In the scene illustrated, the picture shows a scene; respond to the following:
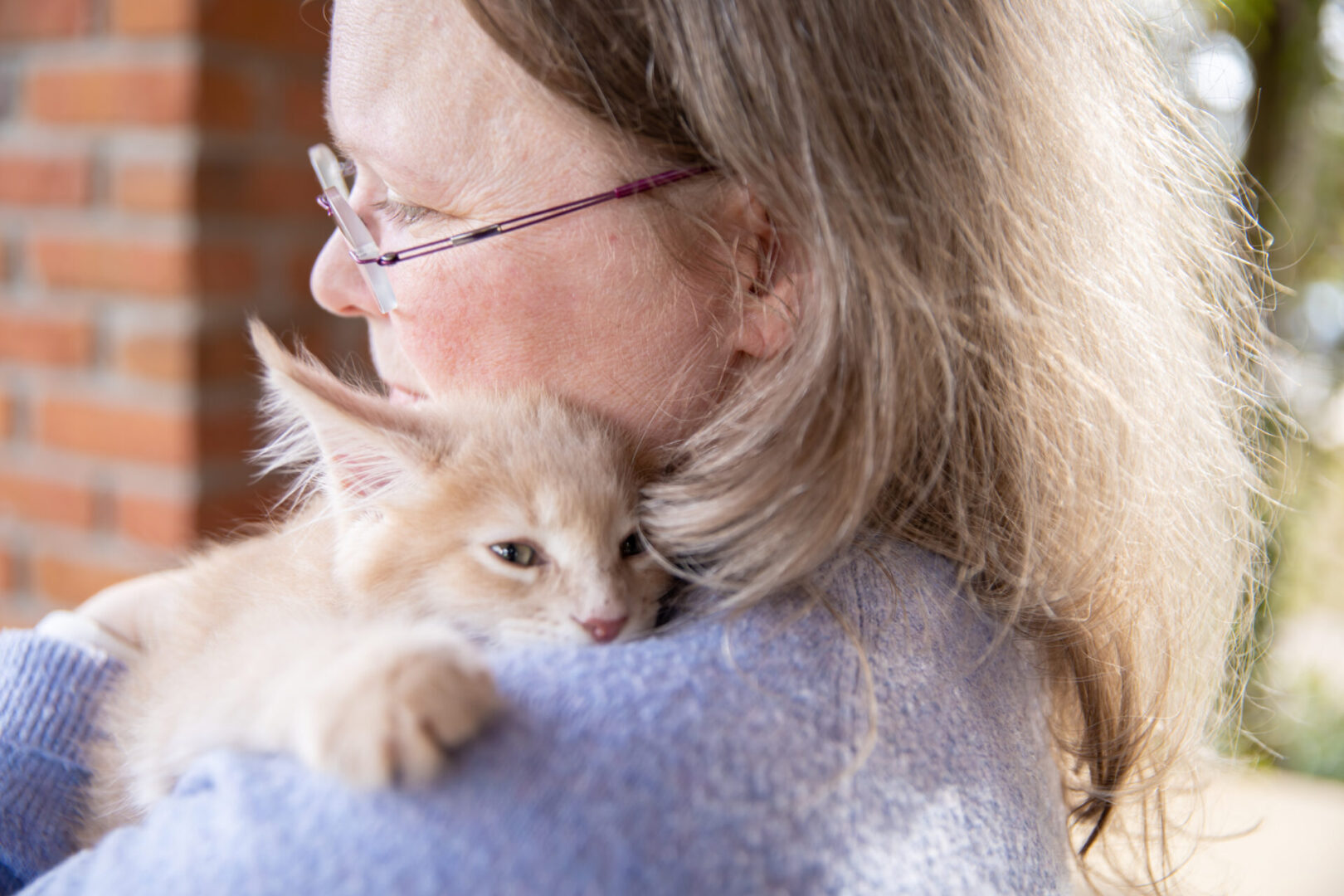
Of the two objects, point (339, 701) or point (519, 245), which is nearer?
point (339, 701)

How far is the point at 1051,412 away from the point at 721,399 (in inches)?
13.0

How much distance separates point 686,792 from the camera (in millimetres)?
679

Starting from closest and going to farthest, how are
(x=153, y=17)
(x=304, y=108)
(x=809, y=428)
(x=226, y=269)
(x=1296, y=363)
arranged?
1. (x=809, y=428)
2. (x=153, y=17)
3. (x=226, y=269)
4. (x=304, y=108)
5. (x=1296, y=363)

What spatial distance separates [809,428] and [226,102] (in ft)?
5.48

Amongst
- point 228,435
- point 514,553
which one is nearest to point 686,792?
point 514,553

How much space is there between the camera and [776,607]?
83 cm

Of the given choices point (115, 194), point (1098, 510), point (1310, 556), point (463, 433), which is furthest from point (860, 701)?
point (1310, 556)

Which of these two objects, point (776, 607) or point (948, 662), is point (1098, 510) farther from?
point (776, 607)

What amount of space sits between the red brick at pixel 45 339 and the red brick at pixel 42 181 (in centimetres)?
24

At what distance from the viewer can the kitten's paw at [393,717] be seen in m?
0.63

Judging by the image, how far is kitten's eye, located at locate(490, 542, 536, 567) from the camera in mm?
1021

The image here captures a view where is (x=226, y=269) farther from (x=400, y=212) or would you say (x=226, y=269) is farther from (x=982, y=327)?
(x=982, y=327)

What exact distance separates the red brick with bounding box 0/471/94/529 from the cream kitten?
123cm

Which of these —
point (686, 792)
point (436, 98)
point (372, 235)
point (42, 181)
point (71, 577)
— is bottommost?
point (71, 577)
